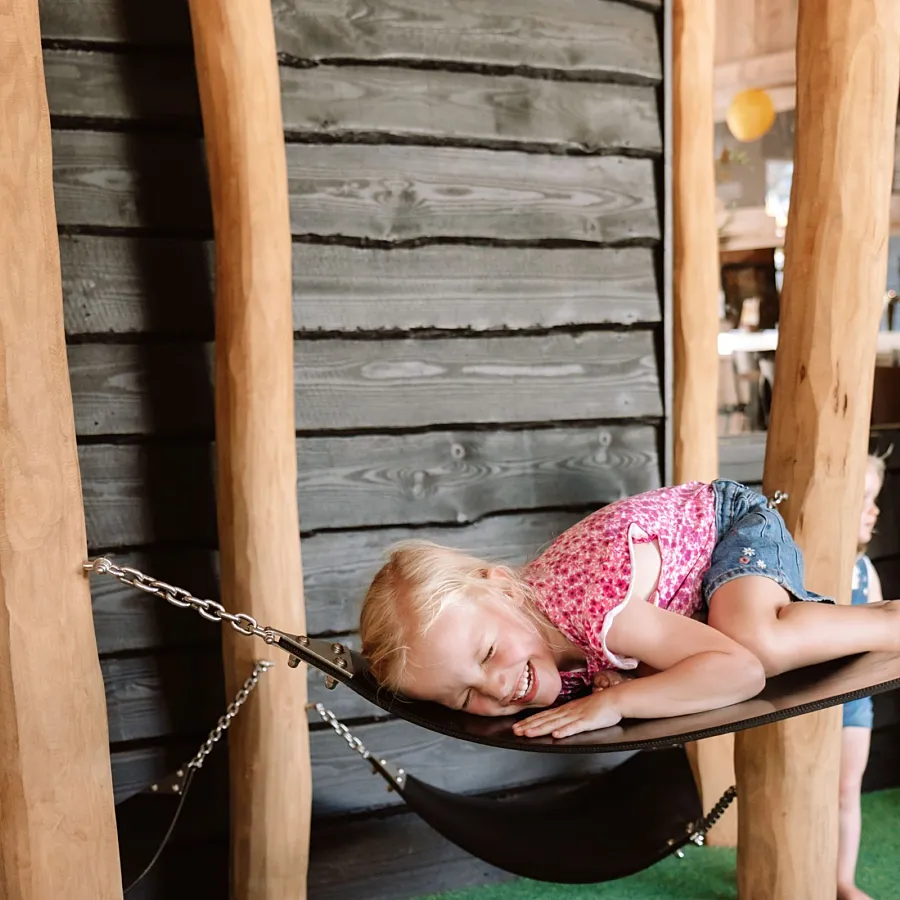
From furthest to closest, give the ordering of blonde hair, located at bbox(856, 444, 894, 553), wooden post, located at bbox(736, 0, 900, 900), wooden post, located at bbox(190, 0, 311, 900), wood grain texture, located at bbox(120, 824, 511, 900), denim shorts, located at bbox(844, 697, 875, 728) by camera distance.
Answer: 1. blonde hair, located at bbox(856, 444, 894, 553)
2. denim shorts, located at bbox(844, 697, 875, 728)
3. wood grain texture, located at bbox(120, 824, 511, 900)
4. wooden post, located at bbox(190, 0, 311, 900)
5. wooden post, located at bbox(736, 0, 900, 900)

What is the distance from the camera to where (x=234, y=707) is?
2039 millimetres

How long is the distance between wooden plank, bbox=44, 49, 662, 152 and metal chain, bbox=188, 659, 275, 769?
1.10 m

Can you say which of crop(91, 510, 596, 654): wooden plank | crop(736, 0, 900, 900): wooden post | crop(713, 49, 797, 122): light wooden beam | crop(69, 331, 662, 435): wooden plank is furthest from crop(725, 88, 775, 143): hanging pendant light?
crop(91, 510, 596, 654): wooden plank

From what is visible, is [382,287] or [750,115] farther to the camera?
[750,115]

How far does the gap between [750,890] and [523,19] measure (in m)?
1.92

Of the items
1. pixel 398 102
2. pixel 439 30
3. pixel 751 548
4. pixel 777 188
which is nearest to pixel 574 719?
pixel 751 548

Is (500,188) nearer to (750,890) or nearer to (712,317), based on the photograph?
(712,317)

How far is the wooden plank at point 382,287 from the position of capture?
225cm

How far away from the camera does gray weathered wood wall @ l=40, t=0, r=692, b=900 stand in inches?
89.0

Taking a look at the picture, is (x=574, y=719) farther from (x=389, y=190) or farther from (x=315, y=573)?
(x=389, y=190)

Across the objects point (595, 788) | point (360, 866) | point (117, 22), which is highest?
point (117, 22)

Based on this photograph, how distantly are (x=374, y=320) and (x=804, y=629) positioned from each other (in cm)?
116

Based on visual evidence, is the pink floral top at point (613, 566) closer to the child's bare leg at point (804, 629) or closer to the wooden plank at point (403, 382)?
the child's bare leg at point (804, 629)

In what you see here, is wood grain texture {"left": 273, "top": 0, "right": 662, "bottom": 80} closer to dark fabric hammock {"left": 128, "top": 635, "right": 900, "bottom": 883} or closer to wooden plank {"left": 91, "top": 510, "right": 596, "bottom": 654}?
wooden plank {"left": 91, "top": 510, "right": 596, "bottom": 654}
